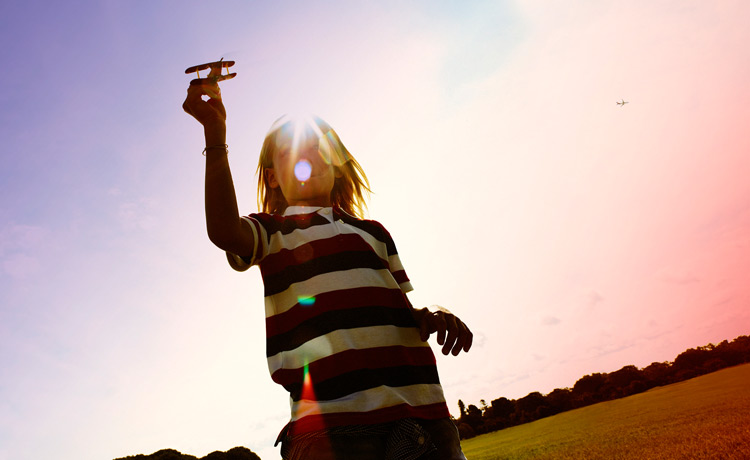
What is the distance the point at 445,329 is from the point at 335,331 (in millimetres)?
468

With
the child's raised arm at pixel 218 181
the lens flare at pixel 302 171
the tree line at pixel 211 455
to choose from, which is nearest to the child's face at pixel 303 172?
the lens flare at pixel 302 171

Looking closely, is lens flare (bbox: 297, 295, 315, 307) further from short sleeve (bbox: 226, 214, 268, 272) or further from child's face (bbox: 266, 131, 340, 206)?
child's face (bbox: 266, 131, 340, 206)

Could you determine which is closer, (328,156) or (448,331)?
(448,331)

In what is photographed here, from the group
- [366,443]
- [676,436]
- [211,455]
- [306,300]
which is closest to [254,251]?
[306,300]

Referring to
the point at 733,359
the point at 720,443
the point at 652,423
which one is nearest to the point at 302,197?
the point at 720,443

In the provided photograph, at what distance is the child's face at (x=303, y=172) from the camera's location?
7.75ft

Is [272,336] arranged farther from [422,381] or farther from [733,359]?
[733,359]

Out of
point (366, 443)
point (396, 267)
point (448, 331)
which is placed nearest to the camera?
point (366, 443)

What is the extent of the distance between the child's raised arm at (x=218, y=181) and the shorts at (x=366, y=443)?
0.75 meters

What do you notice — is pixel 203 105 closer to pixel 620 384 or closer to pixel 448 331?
pixel 448 331

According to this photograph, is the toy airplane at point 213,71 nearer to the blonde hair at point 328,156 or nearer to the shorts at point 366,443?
the blonde hair at point 328,156

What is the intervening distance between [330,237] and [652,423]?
623 inches

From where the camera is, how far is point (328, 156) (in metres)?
2.57

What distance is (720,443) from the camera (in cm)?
834
